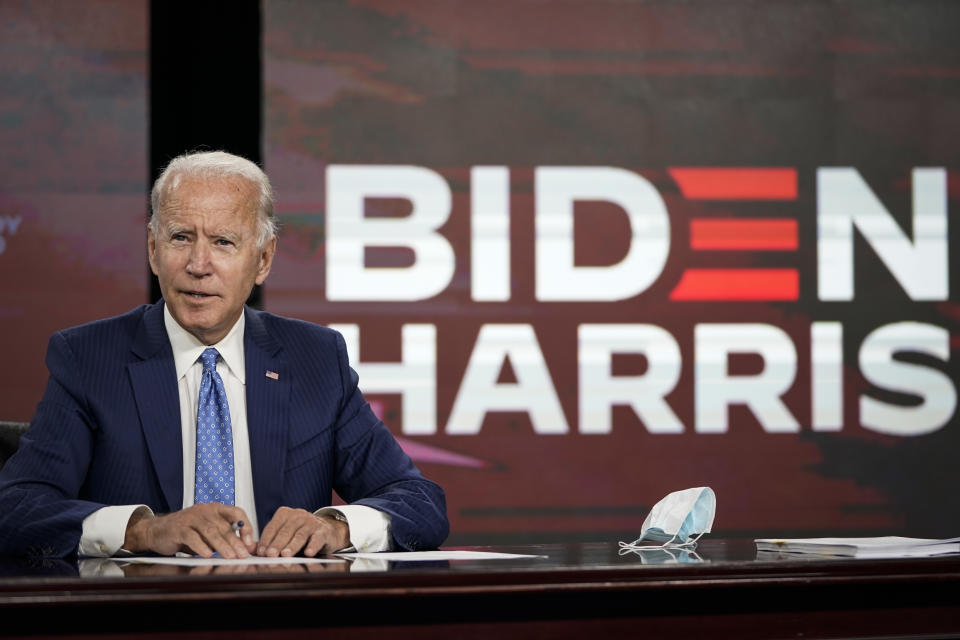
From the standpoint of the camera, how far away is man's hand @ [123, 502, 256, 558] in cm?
146

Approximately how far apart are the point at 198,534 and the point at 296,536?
133mm

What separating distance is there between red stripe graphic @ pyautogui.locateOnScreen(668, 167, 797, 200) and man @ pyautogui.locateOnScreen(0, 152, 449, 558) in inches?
77.3

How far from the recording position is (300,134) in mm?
3641

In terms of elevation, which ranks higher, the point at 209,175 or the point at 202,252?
the point at 209,175

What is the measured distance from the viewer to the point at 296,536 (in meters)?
1.53

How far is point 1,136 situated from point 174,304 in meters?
2.02

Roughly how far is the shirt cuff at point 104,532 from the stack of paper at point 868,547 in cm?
91

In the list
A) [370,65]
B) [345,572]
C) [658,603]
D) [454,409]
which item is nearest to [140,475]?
[345,572]

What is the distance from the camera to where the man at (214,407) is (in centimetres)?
181

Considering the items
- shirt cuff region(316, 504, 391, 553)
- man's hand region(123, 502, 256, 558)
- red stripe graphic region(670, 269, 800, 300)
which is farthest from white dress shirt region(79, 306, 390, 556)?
red stripe graphic region(670, 269, 800, 300)

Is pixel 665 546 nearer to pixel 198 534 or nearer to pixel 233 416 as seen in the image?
pixel 198 534

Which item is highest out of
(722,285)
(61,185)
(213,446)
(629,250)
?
(61,185)

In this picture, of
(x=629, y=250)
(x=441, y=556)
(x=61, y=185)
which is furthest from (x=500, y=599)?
(x=61, y=185)

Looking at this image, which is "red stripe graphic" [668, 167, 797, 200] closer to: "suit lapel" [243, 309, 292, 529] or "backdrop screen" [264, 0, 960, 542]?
"backdrop screen" [264, 0, 960, 542]
